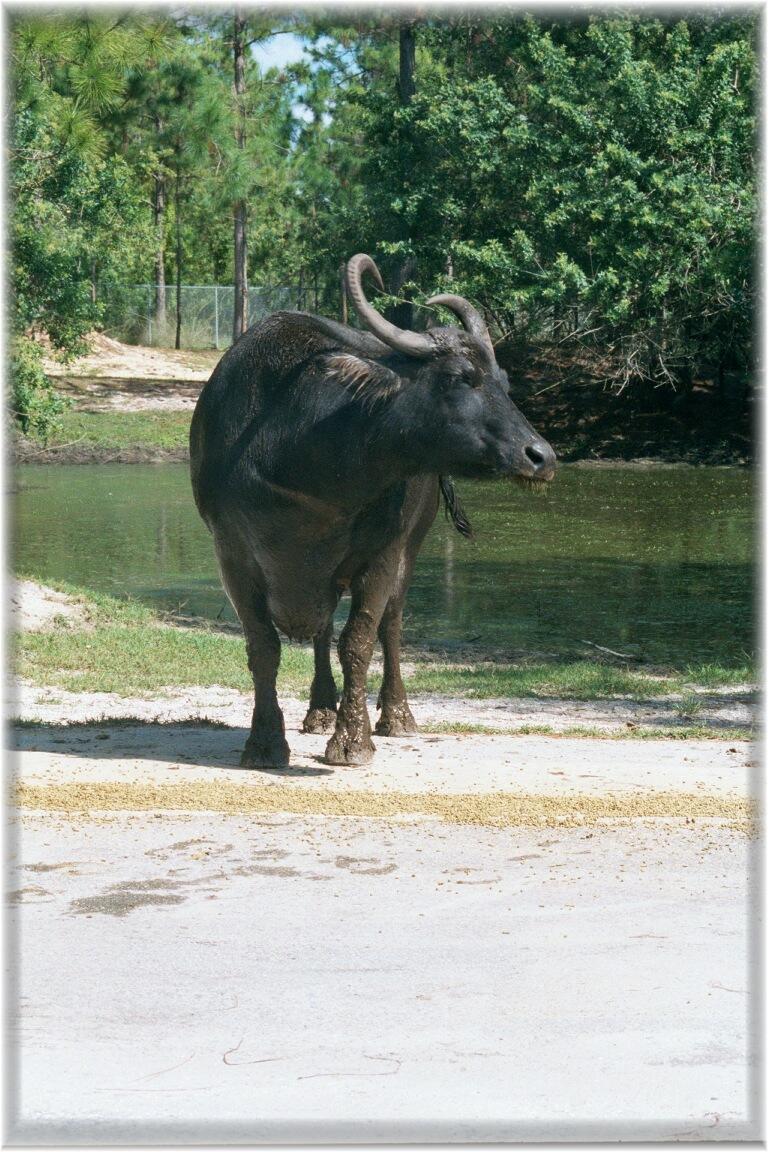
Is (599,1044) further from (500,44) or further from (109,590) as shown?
(500,44)

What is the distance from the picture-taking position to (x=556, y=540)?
2333 centimetres

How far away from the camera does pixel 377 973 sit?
5781mm

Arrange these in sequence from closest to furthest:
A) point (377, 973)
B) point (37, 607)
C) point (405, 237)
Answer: point (377, 973) → point (37, 607) → point (405, 237)

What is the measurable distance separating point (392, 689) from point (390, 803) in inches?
85.3

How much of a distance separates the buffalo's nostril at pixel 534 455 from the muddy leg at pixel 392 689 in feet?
8.19

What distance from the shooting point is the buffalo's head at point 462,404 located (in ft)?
26.0

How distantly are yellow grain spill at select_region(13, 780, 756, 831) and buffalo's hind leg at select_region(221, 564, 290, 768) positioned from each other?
1.93 feet

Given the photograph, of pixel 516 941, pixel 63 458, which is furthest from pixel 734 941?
pixel 63 458

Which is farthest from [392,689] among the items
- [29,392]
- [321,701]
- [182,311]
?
[182,311]

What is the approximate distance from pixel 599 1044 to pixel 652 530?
19.8m

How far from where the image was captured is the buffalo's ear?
8383 mm

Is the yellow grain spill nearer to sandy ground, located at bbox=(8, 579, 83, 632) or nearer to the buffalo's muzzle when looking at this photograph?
the buffalo's muzzle

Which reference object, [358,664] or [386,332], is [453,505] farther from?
[386,332]

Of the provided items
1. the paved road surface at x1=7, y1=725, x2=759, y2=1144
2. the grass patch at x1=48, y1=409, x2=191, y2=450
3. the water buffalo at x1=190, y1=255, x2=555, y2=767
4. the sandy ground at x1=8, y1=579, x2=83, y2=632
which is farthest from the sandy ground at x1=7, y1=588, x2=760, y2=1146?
the grass patch at x1=48, y1=409, x2=191, y2=450
